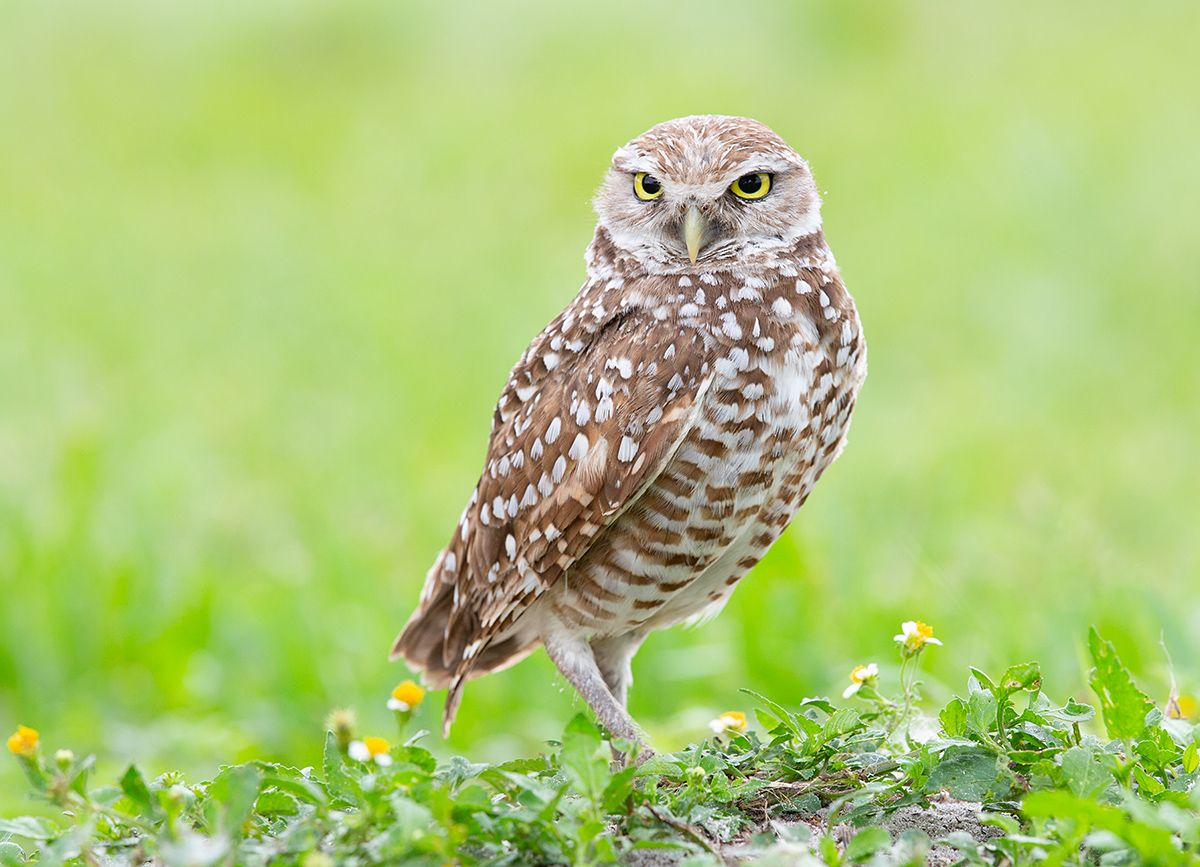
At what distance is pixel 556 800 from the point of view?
268 centimetres

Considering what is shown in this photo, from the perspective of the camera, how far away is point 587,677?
3.95m

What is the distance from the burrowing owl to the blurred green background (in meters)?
1.20

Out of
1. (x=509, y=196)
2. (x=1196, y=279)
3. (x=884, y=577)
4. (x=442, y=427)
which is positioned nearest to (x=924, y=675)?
(x=884, y=577)

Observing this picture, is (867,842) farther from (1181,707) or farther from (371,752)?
(1181,707)

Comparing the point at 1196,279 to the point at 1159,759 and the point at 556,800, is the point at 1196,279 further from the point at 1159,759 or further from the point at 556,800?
the point at 556,800

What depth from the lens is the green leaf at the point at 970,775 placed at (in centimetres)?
298

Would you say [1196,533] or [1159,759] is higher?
[1196,533]

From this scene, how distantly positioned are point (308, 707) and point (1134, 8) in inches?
527

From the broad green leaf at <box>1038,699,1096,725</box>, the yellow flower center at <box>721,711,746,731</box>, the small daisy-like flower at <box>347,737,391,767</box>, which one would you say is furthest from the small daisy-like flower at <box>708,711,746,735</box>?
the small daisy-like flower at <box>347,737,391,767</box>

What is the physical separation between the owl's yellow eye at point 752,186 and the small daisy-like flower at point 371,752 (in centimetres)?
159

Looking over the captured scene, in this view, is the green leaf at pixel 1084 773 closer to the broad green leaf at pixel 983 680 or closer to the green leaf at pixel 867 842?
the broad green leaf at pixel 983 680

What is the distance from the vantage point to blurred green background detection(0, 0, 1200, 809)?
597cm

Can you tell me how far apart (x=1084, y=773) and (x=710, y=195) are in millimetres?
1574

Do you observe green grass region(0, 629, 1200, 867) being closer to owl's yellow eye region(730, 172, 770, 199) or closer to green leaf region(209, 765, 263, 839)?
green leaf region(209, 765, 263, 839)
